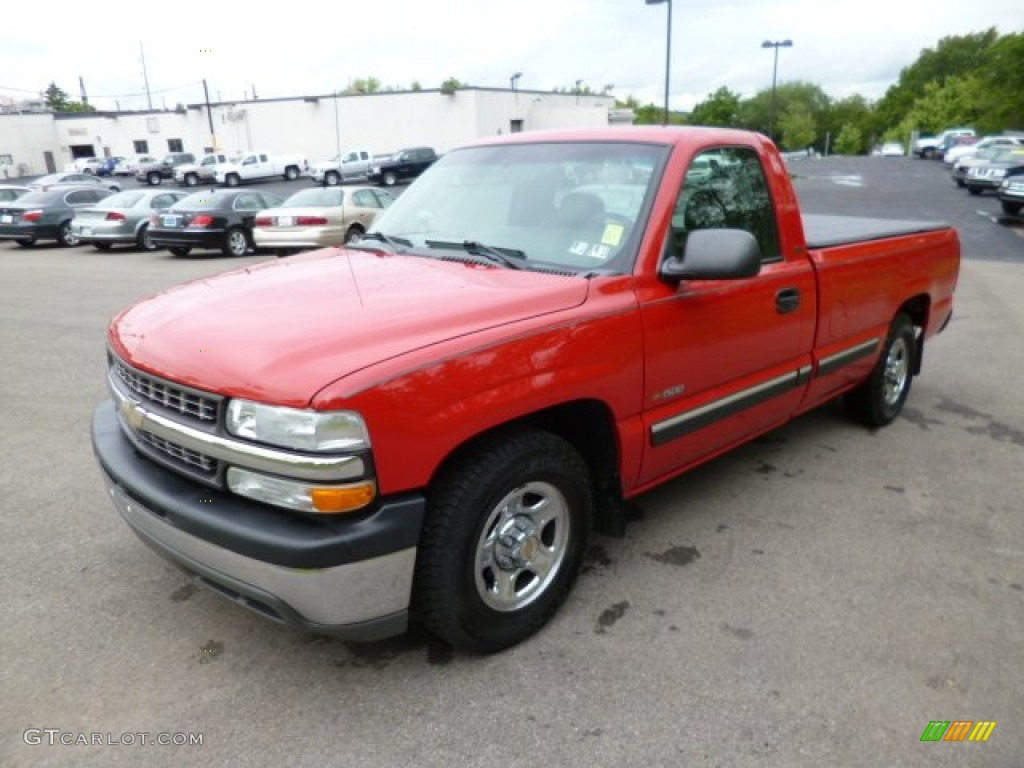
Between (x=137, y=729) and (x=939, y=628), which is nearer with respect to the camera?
(x=137, y=729)

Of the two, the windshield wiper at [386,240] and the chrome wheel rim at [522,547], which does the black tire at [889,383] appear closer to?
the chrome wheel rim at [522,547]

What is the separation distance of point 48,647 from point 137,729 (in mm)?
689

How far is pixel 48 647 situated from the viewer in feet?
9.65

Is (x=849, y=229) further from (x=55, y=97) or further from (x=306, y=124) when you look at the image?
(x=55, y=97)

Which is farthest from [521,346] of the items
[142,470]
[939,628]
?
[939,628]

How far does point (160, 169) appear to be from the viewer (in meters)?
52.2

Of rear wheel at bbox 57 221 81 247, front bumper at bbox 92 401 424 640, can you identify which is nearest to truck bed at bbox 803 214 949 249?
front bumper at bbox 92 401 424 640

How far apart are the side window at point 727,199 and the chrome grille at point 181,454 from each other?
1.98 metres

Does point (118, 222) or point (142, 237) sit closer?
point (118, 222)

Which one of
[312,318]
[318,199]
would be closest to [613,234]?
[312,318]

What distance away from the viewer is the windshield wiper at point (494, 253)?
Result: 3.21 meters

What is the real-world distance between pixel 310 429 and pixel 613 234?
1579 mm

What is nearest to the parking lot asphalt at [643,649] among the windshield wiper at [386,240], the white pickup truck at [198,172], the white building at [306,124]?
A: the windshield wiper at [386,240]

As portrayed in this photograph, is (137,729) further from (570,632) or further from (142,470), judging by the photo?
(570,632)
